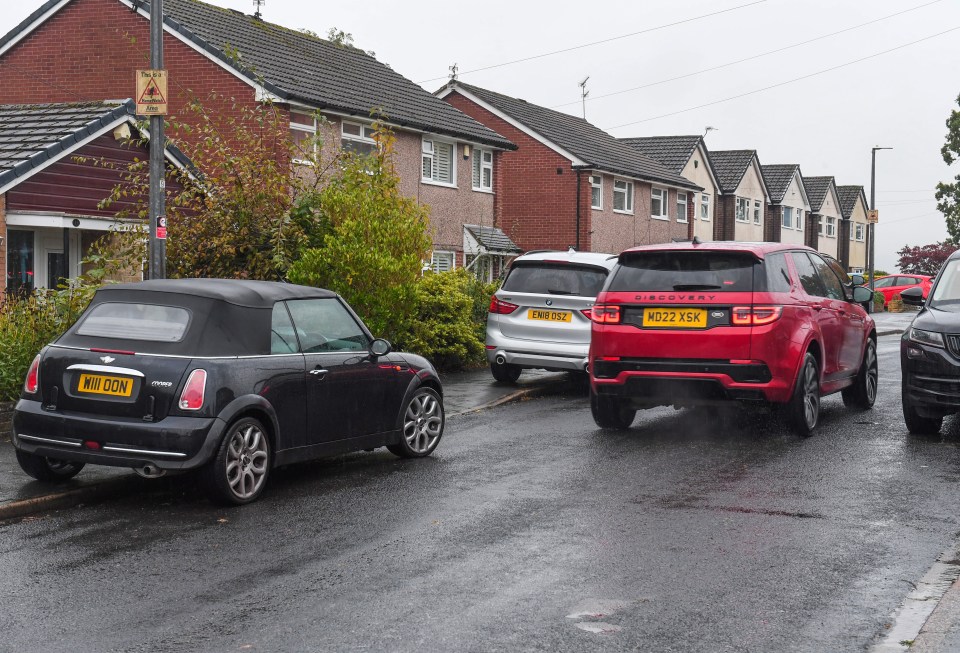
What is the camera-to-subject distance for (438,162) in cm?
3052

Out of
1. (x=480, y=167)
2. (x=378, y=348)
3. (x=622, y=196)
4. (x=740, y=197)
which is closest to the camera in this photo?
(x=378, y=348)

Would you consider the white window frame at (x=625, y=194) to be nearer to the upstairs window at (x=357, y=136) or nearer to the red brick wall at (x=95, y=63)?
the upstairs window at (x=357, y=136)

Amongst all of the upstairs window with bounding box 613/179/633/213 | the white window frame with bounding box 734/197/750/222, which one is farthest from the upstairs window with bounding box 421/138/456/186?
the white window frame with bounding box 734/197/750/222

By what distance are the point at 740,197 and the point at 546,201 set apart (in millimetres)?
21425

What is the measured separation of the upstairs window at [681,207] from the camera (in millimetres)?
47688

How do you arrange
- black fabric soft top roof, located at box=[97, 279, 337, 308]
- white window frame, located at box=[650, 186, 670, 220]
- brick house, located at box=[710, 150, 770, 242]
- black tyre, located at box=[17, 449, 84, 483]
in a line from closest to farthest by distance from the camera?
black fabric soft top roof, located at box=[97, 279, 337, 308] < black tyre, located at box=[17, 449, 84, 483] < white window frame, located at box=[650, 186, 670, 220] < brick house, located at box=[710, 150, 770, 242]

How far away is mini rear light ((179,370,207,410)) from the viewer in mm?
7469

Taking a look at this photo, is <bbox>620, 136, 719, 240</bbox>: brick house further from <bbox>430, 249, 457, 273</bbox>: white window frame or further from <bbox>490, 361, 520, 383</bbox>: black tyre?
<bbox>490, 361, 520, 383</bbox>: black tyre

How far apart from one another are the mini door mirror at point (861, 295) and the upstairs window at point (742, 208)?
1827 inches

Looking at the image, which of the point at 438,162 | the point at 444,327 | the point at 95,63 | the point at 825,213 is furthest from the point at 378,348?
the point at 825,213

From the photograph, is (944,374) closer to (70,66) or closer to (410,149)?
(410,149)

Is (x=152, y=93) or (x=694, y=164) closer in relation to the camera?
(x=152, y=93)

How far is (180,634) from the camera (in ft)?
16.5

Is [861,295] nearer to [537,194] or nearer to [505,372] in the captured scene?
[505,372]
